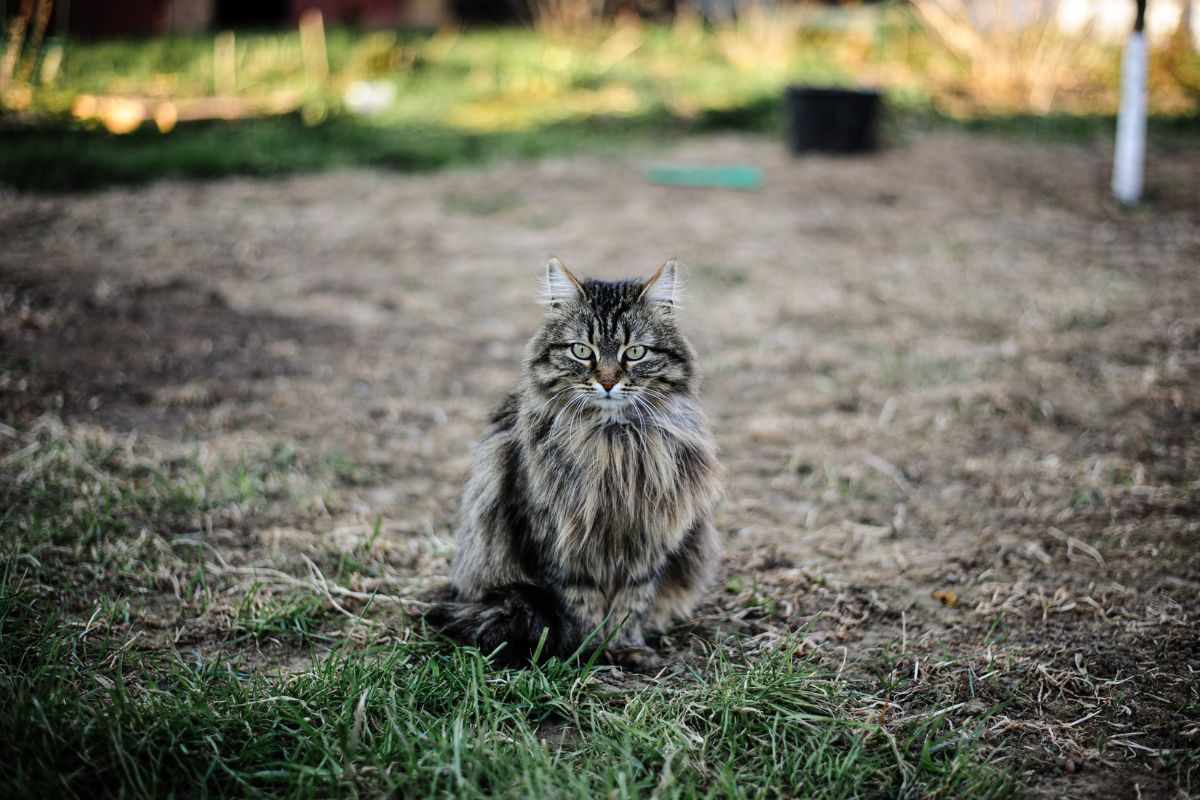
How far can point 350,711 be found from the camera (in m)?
2.00

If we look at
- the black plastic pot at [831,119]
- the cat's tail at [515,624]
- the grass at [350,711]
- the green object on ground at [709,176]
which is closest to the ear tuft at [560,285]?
the cat's tail at [515,624]

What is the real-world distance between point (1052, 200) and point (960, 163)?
37.5 inches

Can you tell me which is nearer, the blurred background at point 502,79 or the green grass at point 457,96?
the green grass at point 457,96

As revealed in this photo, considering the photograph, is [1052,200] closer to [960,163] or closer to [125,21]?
[960,163]

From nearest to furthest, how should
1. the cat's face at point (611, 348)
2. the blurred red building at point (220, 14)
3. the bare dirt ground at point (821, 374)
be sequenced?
the cat's face at point (611, 348) < the bare dirt ground at point (821, 374) < the blurred red building at point (220, 14)

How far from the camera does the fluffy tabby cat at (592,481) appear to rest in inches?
86.7

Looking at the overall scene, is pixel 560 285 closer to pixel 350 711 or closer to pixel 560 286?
pixel 560 286

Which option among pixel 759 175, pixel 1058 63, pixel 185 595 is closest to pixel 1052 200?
pixel 759 175

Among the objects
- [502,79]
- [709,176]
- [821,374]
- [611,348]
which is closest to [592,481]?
[611,348]

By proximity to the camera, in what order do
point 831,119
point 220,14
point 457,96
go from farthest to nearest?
point 220,14
point 457,96
point 831,119

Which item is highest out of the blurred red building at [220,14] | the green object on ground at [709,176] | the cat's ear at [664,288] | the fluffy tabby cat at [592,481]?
the blurred red building at [220,14]

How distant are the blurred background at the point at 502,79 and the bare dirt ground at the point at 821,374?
0.67 meters

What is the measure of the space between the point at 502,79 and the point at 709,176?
11.6 feet

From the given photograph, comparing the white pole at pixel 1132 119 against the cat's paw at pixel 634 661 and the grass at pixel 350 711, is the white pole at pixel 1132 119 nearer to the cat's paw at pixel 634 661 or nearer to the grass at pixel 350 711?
the grass at pixel 350 711
